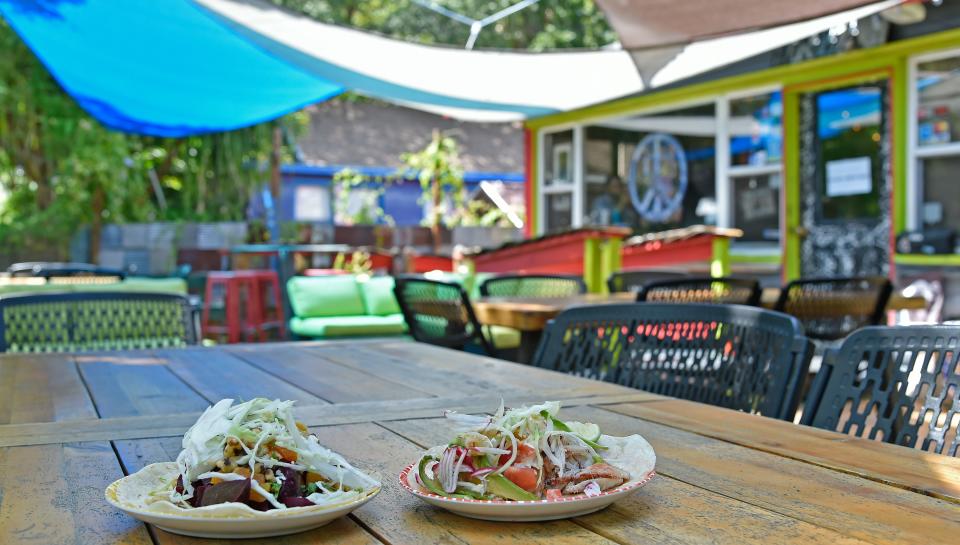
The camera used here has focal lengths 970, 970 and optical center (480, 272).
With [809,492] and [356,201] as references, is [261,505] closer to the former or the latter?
[809,492]

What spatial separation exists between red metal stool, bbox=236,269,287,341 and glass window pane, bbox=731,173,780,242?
13.6 feet

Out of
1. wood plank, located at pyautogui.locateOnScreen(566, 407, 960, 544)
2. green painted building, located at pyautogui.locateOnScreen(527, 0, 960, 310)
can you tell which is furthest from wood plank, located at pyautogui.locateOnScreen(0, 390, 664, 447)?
green painted building, located at pyautogui.locateOnScreen(527, 0, 960, 310)

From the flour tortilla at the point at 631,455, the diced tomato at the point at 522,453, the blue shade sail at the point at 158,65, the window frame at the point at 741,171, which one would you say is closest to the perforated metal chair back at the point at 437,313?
the blue shade sail at the point at 158,65

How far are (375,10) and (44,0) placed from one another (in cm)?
1677

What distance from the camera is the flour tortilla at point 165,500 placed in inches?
33.8

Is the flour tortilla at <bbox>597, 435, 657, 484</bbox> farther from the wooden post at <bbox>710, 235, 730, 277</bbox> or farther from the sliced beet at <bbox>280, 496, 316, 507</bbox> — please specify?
the wooden post at <bbox>710, 235, 730, 277</bbox>

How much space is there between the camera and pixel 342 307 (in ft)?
23.2

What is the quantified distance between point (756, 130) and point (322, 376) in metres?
6.85

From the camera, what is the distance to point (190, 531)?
34.6 inches

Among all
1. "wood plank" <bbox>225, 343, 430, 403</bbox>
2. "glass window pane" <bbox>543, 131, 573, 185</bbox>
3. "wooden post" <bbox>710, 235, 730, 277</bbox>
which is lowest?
"wood plank" <bbox>225, 343, 430, 403</bbox>

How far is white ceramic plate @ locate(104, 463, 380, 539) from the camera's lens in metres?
0.86

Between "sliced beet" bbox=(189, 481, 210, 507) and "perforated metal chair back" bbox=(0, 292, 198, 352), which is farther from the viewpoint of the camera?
"perforated metal chair back" bbox=(0, 292, 198, 352)

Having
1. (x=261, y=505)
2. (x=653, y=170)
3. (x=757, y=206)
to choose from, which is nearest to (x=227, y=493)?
(x=261, y=505)

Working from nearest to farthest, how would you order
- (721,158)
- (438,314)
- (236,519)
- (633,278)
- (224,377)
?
(236,519)
(224,377)
(438,314)
(633,278)
(721,158)
